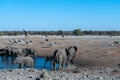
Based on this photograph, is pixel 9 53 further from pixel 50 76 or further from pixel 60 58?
pixel 50 76

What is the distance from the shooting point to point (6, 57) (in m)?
43.5

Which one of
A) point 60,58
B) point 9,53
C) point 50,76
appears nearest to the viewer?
point 50,76

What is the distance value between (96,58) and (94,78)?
16660 millimetres

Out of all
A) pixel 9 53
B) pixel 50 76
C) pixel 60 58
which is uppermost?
pixel 60 58

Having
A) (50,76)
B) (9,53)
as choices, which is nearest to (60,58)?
(50,76)

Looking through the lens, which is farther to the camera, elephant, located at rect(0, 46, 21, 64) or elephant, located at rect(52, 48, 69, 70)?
elephant, located at rect(0, 46, 21, 64)

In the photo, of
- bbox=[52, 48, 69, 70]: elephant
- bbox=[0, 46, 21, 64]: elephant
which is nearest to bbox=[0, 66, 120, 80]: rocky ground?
bbox=[52, 48, 69, 70]: elephant

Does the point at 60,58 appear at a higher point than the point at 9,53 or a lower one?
higher

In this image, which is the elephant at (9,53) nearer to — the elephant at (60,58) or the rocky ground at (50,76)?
the elephant at (60,58)

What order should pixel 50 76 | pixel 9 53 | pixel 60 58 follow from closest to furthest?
pixel 50 76, pixel 60 58, pixel 9 53

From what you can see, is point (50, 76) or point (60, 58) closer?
point (50, 76)

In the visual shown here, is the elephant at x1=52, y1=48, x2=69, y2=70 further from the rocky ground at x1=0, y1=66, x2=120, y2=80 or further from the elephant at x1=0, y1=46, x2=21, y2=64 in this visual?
the elephant at x1=0, y1=46, x2=21, y2=64

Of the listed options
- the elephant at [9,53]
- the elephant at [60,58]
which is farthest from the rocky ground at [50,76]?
the elephant at [9,53]

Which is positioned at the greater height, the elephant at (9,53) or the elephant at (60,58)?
the elephant at (60,58)
